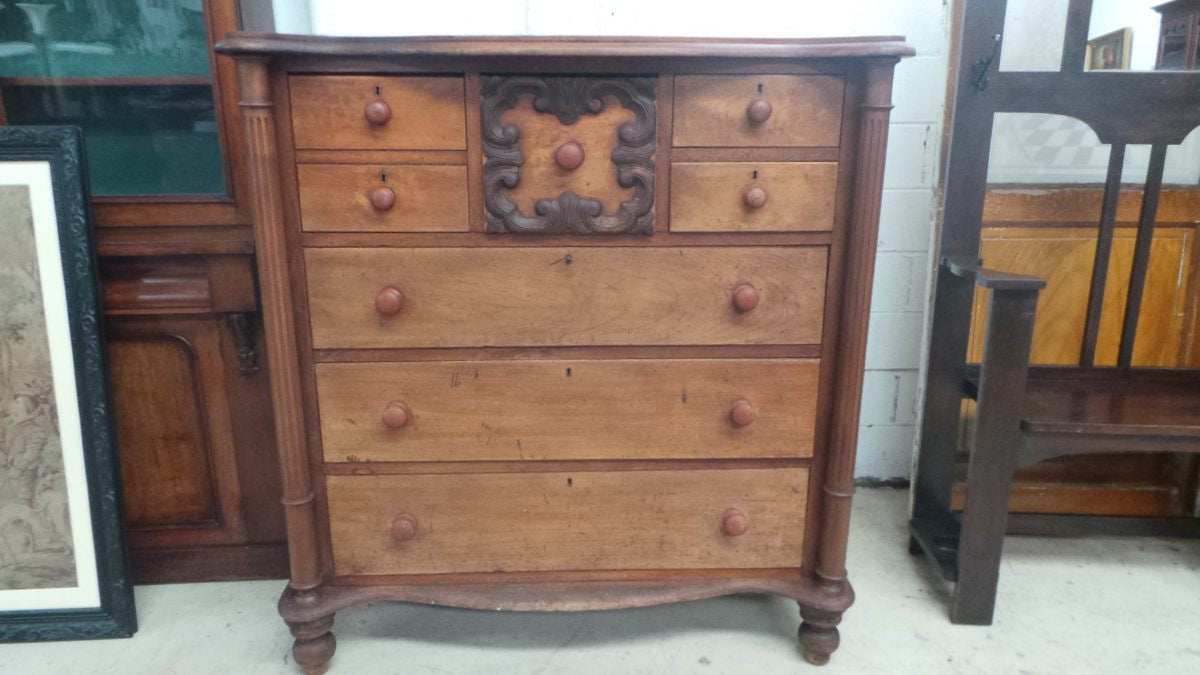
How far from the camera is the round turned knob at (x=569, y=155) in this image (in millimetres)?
1374

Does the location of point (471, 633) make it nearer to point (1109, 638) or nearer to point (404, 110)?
point (404, 110)

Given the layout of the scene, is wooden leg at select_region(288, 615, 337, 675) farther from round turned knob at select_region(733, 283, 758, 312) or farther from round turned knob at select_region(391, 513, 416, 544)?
round turned knob at select_region(733, 283, 758, 312)

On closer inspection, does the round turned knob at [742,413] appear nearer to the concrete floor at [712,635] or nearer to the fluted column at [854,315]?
the fluted column at [854,315]

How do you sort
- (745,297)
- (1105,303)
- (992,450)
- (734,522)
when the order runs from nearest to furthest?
(745,297)
(734,522)
(992,450)
(1105,303)

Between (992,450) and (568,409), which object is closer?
(568,409)

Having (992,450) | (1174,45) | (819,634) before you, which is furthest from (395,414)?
(1174,45)

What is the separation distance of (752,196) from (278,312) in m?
0.91

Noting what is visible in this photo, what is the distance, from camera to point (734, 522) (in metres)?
1.57

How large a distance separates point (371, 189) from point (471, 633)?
1033 mm

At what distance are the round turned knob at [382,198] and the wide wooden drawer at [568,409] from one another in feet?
1.02

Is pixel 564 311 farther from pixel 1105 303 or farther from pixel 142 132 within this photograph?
pixel 1105 303

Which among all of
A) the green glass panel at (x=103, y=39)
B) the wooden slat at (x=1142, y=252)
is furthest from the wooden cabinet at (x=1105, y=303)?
the green glass panel at (x=103, y=39)

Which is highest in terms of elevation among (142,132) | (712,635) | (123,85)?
(123,85)

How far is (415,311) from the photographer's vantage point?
1463 millimetres
